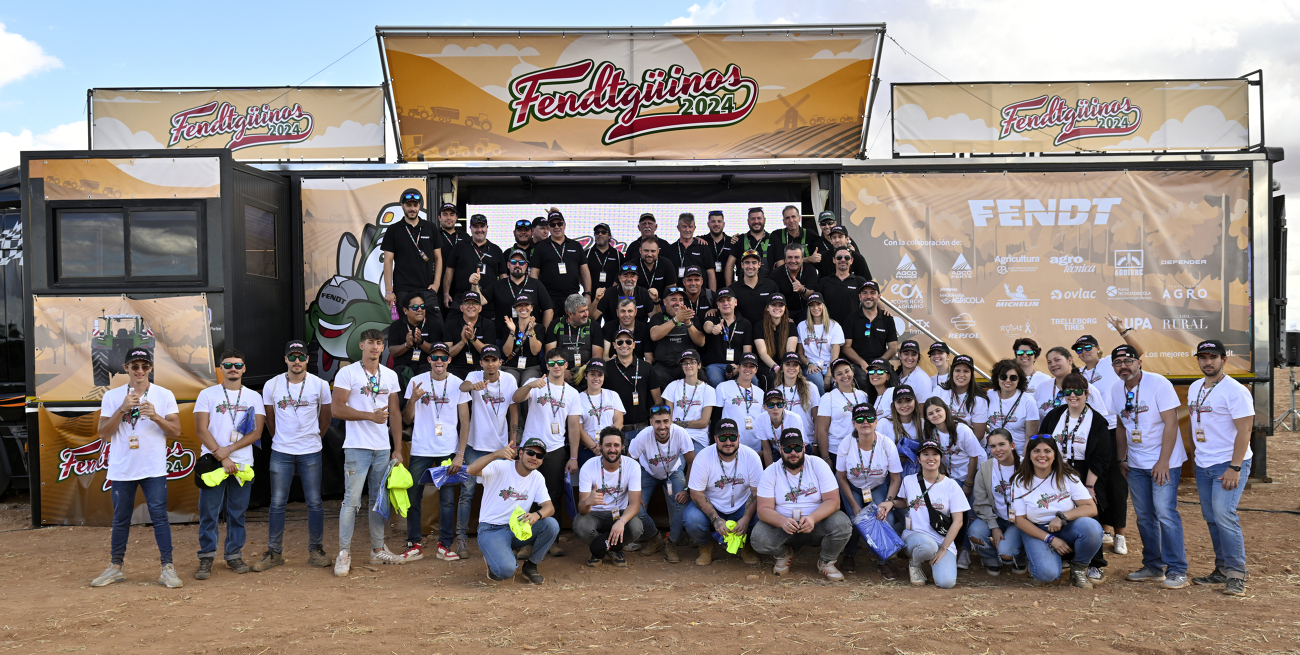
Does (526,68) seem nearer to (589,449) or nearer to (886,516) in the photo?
(589,449)

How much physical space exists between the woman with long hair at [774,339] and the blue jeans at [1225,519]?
3.88m

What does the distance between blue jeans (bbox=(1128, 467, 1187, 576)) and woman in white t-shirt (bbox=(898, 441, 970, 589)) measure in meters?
1.48

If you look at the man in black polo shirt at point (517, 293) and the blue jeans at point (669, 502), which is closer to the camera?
the blue jeans at point (669, 502)

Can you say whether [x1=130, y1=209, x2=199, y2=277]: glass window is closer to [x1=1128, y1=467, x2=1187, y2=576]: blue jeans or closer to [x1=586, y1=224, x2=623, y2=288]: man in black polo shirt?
[x1=586, y1=224, x2=623, y2=288]: man in black polo shirt

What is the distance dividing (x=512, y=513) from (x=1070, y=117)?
927 centimetres

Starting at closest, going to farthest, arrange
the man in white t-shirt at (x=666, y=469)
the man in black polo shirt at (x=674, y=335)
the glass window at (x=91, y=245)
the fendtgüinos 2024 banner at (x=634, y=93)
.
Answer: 1. the man in white t-shirt at (x=666, y=469)
2. the man in black polo shirt at (x=674, y=335)
3. the glass window at (x=91, y=245)
4. the fendtgüinos 2024 banner at (x=634, y=93)

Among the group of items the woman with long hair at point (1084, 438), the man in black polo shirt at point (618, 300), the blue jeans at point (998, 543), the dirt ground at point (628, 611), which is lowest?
the dirt ground at point (628, 611)

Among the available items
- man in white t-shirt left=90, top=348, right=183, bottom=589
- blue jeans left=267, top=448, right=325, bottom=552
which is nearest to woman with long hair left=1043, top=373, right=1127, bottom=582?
blue jeans left=267, top=448, right=325, bottom=552

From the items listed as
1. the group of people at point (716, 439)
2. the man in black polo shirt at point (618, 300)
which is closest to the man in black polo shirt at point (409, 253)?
the group of people at point (716, 439)

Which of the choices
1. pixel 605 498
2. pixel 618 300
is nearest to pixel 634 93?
pixel 618 300

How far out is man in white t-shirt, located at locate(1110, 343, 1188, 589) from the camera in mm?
6648

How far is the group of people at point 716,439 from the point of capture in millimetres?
6719

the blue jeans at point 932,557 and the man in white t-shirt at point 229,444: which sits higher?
the man in white t-shirt at point 229,444

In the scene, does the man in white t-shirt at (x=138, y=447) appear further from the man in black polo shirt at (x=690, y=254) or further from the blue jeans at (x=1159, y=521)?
the blue jeans at (x=1159, y=521)
